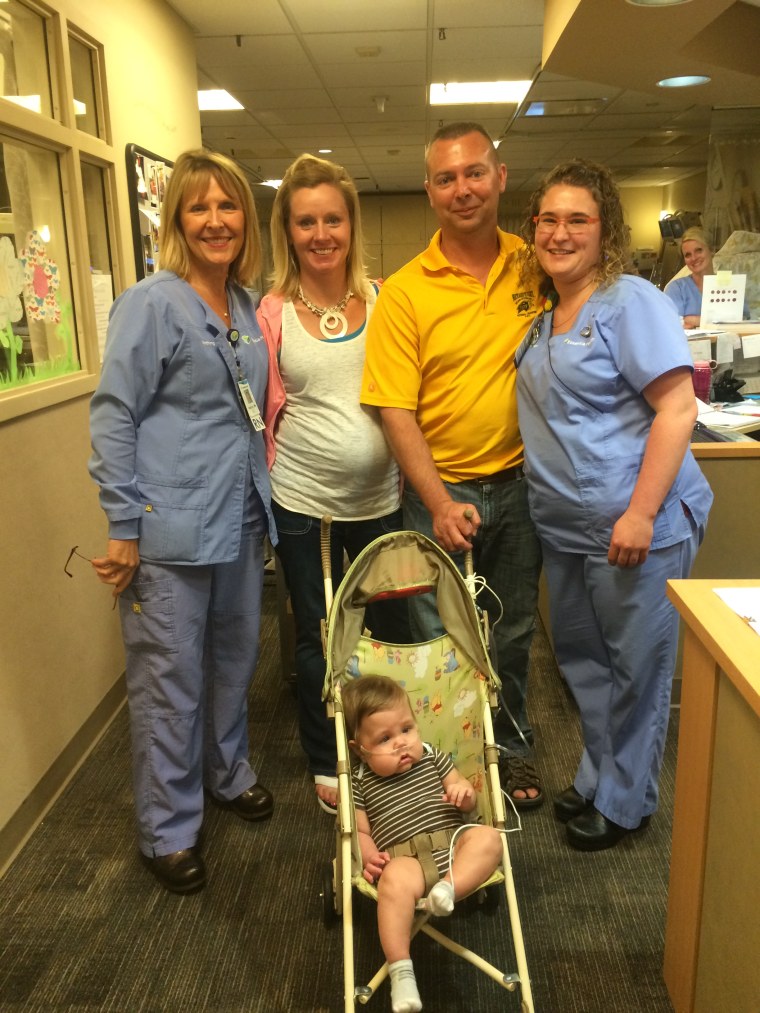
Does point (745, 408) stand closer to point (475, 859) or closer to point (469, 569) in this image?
point (469, 569)

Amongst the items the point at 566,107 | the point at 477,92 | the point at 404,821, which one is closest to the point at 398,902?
the point at 404,821

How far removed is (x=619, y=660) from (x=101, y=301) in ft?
7.15

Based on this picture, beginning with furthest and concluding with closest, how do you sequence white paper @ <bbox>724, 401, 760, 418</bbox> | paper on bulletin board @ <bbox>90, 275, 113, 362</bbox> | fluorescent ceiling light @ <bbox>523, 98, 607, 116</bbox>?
fluorescent ceiling light @ <bbox>523, 98, 607, 116</bbox>, white paper @ <bbox>724, 401, 760, 418</bbox>, paper on bulletin board @ <bbox>90, 275, 113, 362</bbox>

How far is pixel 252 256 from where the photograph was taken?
2.03m

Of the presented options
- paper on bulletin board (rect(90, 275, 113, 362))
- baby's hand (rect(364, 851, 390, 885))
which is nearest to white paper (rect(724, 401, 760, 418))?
baby's hand (rect(364, 851, 390, 885))

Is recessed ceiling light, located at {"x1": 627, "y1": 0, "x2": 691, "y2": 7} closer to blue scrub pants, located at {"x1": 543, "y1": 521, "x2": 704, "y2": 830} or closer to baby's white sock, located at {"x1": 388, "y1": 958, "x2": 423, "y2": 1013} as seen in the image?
blue scrub pants, located at {"x1": 543, "y1": 521, "x2": 704, "y2": 830}

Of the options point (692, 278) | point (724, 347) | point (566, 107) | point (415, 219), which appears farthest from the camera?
point (415, 219)

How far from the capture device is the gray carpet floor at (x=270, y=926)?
1.68m

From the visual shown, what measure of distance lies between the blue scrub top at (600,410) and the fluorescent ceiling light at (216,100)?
16.8 ft

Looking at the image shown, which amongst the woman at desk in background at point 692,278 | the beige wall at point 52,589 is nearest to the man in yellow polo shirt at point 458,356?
the beige wall at point 52,589

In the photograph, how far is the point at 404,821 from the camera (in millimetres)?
1683

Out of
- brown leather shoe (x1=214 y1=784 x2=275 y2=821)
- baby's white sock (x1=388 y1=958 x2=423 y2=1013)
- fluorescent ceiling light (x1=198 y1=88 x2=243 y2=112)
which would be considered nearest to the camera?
baby's white sock (x1=388 y1=958 x2=423 y2=1013)

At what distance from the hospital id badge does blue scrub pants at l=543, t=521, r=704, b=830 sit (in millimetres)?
786

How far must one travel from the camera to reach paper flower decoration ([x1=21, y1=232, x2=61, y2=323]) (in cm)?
235
